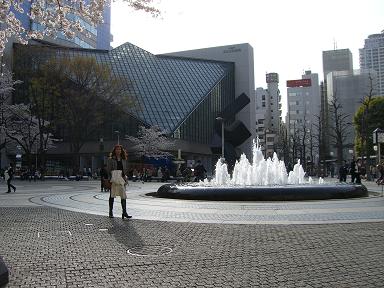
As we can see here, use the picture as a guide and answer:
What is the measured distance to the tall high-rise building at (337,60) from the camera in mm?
134625

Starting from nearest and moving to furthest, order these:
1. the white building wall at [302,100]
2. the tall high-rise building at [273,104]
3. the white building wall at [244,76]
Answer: the white building wall at [244,76], the white building wall at [302,100], the tall high-rise building at [273,104]

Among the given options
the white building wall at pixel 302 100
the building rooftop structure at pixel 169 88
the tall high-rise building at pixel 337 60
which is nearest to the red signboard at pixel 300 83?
the white building wall at pixel 302 100

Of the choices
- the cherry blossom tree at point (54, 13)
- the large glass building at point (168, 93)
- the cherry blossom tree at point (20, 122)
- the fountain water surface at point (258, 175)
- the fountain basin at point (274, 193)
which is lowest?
the fountain basin at point (274, 193)

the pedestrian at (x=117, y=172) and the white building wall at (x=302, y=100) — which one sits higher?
the white building wall at (x=302, y=100)

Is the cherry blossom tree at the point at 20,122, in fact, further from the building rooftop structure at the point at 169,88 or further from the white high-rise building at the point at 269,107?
the white high-rise building at the point at 269,107

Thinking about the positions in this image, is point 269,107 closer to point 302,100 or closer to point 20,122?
point 302,100

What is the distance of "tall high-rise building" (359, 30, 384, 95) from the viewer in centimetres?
10893

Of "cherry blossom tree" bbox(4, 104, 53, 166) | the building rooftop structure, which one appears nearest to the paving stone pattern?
"cherry blossom tree" bbox(4, 104, 53, 166)

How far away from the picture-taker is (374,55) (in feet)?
369

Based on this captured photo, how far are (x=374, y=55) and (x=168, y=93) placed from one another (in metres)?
65.7

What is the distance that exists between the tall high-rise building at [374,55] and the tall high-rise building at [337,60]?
708 inches

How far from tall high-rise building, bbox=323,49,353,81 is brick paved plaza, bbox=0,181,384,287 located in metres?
132

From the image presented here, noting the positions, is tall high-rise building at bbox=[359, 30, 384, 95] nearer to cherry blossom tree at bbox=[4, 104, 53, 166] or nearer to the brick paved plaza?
cherry blossom tree at bbox=[4, 104, 53, 166]

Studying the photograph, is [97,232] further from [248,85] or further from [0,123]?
[248,85]
